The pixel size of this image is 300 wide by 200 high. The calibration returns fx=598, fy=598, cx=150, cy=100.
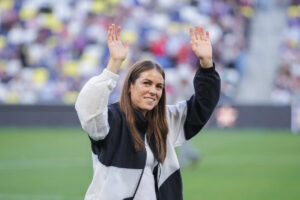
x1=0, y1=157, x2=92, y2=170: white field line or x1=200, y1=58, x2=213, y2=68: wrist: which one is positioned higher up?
x1=200, y1=58, x2=213, y2=68: wrist

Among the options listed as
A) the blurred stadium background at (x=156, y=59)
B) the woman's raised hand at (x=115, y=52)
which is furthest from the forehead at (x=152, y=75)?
the blurred stadium background at (x=156, y=59)

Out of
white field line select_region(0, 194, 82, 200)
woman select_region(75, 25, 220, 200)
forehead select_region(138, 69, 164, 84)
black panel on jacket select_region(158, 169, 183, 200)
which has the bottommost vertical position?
white field line select_region(0, 194, 82, 200)

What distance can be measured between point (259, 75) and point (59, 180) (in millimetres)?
12737

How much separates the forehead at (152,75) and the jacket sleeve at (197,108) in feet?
1.01

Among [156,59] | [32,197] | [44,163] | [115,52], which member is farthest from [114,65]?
[156,59]

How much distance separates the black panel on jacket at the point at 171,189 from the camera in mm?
3850

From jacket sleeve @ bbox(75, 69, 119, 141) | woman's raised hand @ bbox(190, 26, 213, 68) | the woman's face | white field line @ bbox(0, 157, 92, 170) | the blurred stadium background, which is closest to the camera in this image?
jacket sleeve @ bbox(75, 69, 119, 141)

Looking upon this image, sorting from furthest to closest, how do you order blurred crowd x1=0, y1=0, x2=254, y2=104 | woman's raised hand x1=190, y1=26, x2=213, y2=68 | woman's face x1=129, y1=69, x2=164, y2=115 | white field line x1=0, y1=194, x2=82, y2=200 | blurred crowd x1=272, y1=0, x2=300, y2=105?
1. blurred crowd x1=0, y1=0, x2=254, y2=104
2. blurred crowd x1=272, y1=0, x2=300, y2=105
3. white field line x1=0, y1=194, x2=82, y2=200
4. woman's raised hand x1=190, y1=26, x2=213, y2=68
5. woman's face x1=129, y1=69, x2=164, y2=115

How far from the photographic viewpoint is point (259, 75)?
72.2ft

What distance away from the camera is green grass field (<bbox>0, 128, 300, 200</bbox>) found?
9461 millimetres

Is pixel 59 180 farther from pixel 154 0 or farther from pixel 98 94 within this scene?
pixel 154 0

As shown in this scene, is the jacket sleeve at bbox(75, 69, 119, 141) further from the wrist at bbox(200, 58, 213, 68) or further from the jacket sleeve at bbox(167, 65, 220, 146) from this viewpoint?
the wrist at bbox(200, 58, 213, 68)

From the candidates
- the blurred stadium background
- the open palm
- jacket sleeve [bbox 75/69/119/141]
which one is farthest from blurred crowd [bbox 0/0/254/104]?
jacket sleeve [bbox 75/69/119/141]

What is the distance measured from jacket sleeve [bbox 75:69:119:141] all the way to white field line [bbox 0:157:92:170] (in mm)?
9058
